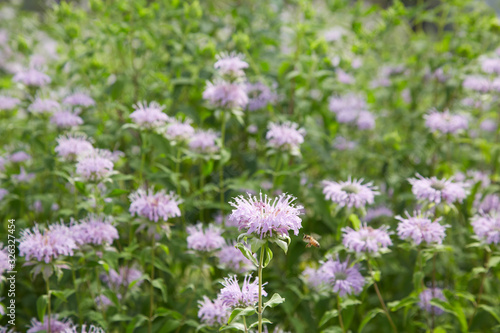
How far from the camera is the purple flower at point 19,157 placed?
240 centimetres

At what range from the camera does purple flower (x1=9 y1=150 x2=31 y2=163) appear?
7.87 ft

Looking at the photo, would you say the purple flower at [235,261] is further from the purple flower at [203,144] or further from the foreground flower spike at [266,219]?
the foreground flower spike at [266,219]

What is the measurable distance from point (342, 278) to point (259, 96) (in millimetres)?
1145

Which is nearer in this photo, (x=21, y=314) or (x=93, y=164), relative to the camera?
(x=93, y=164)

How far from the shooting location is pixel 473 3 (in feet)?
9.42

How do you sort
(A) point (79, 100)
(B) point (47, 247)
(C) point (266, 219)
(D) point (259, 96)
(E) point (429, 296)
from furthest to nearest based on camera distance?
1. (D) point (259, 96)
2. (A) point (79, 100)
3. (E) point (429, 296)
4. (B) point (47, 247)
5. (C) point (266, 219)

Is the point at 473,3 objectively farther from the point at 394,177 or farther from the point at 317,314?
the point at 317,314

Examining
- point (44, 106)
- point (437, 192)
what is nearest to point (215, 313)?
point (437, 192)

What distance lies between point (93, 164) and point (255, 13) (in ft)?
5.10

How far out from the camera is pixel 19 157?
240 cm

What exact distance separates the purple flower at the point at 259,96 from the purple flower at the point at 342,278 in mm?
1013

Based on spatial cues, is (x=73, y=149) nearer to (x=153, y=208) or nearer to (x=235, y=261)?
(x=153, y=208)

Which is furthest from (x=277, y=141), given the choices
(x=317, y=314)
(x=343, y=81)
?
(x=343, y=81)

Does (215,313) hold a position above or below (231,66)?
below
